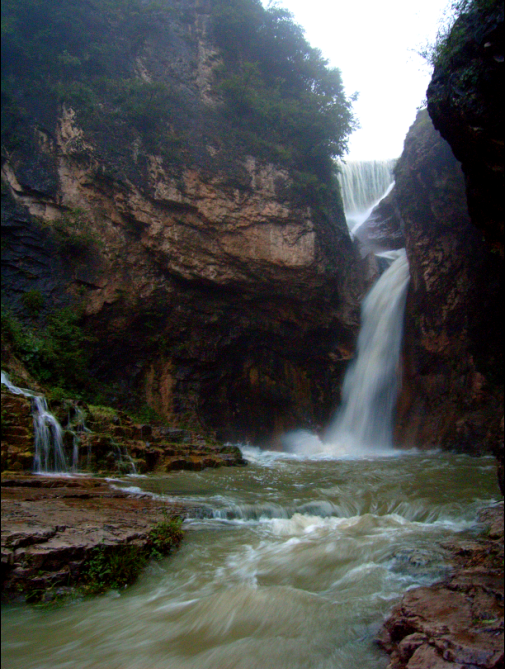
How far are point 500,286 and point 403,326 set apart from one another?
13.0 feet

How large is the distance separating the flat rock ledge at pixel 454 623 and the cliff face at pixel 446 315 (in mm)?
11350

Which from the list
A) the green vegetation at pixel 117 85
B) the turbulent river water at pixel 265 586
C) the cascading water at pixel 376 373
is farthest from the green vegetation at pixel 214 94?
the turbulent river water at pixel 265 586

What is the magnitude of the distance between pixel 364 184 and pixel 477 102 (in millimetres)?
19556

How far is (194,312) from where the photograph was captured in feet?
54.2

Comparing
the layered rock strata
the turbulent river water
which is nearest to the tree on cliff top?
the layered rock strata

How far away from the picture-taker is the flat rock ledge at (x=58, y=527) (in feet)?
12.4

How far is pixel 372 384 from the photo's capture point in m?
17.6

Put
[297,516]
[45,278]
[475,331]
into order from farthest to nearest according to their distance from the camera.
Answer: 1. [475,331]
2. [45,278]
3. [297,516]

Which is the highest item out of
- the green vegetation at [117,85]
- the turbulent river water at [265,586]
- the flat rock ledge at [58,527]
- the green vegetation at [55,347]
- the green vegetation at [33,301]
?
the green vegetation at [117,85]

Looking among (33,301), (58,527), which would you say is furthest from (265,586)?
(33,301)

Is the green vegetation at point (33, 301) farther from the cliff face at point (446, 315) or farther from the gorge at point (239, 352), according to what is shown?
the cliff face at point (446, 315)

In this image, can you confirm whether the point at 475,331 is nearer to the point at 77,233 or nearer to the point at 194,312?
the point at 194,312

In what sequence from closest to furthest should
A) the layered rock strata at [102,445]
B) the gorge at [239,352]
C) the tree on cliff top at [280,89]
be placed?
1. the gorge at [239,352]
2. the layered rock strata at [102,445]
3. the tree on cliff top at [280,89]

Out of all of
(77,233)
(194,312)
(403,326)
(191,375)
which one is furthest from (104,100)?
(403,326)
